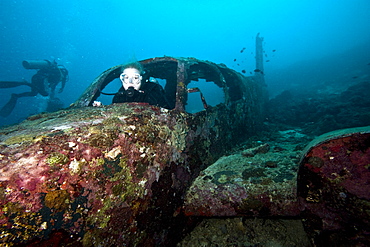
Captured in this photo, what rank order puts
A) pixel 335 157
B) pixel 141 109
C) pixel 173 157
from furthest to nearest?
pixel 141 109 → pixel 173 157 → pixel 335 157

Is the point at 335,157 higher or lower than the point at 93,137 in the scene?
lower

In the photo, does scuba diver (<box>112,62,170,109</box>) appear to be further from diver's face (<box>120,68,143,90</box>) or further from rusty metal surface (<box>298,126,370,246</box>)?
rusty metal surface (<box>298,126,370,246</box>)

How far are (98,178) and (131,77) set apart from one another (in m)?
2.59

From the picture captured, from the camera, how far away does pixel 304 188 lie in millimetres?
1508

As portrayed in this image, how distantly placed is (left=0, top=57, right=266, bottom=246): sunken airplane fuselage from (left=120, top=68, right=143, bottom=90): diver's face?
1479mm

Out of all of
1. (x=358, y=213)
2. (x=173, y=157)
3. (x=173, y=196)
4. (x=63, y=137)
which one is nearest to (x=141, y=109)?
(x=173, y=157)

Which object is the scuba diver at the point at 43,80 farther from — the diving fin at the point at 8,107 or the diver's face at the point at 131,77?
the diver's face at the point at 131,77

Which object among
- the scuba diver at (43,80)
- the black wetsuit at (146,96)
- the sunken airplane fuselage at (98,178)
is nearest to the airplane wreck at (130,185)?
the sunken airplane fuselage at (98,178)

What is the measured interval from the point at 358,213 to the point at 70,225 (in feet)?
6.76

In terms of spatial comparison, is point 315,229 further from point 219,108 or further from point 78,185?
point 219,108

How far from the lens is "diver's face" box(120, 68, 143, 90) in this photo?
343cm

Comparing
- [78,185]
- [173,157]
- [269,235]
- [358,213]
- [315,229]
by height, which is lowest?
[269,235]

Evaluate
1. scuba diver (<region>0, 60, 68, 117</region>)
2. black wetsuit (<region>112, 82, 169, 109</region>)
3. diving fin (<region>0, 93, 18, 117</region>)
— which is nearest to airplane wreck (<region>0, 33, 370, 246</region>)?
black wetsuit (<region>112, 82, 169, 109</region>)

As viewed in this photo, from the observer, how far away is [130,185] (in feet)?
4.62
